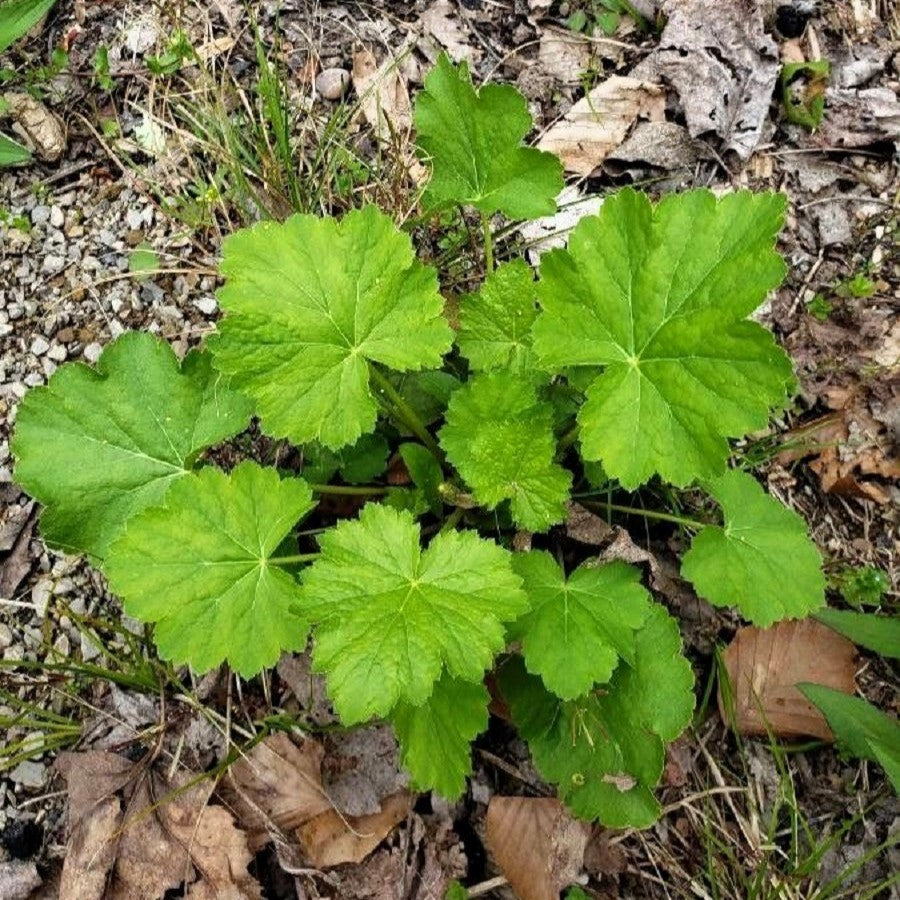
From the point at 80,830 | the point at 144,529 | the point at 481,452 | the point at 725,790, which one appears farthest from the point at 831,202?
the point at 80,830

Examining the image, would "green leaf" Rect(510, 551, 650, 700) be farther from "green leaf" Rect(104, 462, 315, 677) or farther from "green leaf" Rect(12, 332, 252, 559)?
"green leaf" Rect(12, 332, 252, 559)

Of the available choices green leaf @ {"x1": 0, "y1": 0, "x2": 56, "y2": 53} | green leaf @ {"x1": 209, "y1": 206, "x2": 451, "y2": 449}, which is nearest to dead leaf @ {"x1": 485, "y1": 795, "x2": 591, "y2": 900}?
green leaf @ {"x1": 209, "y1": 206, "x2": 451, "y2": 449}

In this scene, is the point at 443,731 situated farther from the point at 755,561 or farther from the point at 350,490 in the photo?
the point at 755,561

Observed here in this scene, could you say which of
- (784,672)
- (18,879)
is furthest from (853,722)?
(18,879)

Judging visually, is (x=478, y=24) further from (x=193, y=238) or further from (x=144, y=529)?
(x=144, y=529)

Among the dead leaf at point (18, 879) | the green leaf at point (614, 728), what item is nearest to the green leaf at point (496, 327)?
the green leaf at point (614, 728)

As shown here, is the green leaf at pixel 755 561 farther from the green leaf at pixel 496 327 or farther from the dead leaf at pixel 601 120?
the dead leaf at pixel 601 120
